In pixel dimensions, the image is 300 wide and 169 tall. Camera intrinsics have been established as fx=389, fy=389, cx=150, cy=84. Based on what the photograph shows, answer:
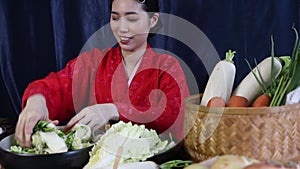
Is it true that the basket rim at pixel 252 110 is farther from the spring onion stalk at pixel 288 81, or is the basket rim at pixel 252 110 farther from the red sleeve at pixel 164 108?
the red sleeve at pixel 164 108

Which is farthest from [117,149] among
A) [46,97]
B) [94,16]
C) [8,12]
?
[8,12]

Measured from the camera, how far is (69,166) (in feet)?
2.21

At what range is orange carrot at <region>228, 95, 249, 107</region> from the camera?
0.65m

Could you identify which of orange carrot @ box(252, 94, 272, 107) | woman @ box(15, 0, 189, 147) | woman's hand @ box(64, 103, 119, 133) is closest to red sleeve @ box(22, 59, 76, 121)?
woman @ box(15, 0, 189, 147)

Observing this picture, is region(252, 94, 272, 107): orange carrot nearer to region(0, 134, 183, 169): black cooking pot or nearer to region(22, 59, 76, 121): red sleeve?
region(0, 134, 183, 169): black cooking pot

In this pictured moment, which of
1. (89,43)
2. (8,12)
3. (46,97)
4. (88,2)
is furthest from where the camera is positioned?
(8,12)

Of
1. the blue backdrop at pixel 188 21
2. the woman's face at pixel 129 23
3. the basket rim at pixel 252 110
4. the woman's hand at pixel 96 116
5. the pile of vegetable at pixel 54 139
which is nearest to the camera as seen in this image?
the basket rim at pixel 252 110

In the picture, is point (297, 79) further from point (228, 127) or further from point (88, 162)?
point (88, 162)

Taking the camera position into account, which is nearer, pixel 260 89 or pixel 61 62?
pixel 260 89

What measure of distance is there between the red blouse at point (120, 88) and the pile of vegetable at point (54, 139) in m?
0.15

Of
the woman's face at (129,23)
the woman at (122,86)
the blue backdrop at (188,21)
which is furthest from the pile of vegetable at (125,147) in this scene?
the blue backdrop at (188,21)

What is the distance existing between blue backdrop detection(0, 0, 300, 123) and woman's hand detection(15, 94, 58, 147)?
0.61 metres

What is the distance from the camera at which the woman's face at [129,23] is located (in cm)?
96

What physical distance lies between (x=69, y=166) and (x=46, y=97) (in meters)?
0.37
